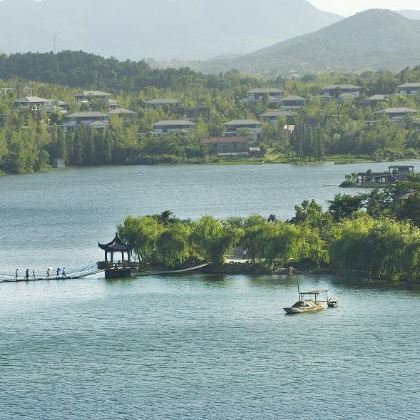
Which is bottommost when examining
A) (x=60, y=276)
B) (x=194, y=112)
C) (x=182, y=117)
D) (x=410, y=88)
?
(x=60, y=276)

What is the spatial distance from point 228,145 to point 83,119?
42.4ft

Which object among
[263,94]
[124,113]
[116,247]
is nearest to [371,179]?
[116,247]

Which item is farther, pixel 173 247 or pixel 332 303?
pixel 173 247

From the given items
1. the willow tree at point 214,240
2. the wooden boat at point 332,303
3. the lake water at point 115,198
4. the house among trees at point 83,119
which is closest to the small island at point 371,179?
the lake water at point 115,198

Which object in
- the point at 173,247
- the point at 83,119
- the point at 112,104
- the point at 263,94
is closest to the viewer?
the point at 173,247

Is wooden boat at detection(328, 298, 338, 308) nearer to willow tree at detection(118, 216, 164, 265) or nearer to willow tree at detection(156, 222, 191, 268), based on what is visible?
willow tree at detection(156, 222, 191, 268)

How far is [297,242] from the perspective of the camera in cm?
3716

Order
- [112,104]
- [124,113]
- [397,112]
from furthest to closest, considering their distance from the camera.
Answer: [112,104] → [124,113] → [397,112]

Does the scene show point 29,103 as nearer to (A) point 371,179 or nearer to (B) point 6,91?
(B) point 6,91

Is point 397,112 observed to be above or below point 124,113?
above

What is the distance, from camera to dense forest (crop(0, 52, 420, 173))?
86125mm

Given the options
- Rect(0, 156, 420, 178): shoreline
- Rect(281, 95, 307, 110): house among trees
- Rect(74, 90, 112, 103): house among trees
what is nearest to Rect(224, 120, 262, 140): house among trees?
Rect(0, 156, 420, 178): shoreline

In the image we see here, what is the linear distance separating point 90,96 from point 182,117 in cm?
950

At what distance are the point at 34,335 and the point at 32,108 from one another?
7038cm
